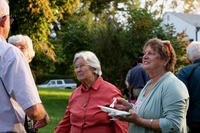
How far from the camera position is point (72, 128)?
507cm

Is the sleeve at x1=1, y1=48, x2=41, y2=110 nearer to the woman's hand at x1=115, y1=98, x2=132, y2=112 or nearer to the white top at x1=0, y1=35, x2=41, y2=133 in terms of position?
the white top at x1=0, y1=35, x2=41, y2=133

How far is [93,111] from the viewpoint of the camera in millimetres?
4883

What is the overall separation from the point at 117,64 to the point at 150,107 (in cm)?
1350

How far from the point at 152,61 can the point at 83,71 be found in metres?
1.09

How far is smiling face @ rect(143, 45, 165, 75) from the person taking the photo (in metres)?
4.25

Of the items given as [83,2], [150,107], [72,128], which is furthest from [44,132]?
[83,2]

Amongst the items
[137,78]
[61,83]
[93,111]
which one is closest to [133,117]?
[93,111]

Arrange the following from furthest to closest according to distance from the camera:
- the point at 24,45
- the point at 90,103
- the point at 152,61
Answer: the point at 24,45
the point at 90,103
the point at 152,61

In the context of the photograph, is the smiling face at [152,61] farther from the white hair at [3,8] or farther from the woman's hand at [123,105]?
the white hair at [3,8]

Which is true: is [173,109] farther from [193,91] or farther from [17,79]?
[193,91]

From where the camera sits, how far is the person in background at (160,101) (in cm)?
394

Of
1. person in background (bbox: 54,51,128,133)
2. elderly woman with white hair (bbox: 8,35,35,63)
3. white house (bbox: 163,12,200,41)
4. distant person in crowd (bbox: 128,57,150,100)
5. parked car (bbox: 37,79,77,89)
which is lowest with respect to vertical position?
parked car (bbox: 37,79,77,89)

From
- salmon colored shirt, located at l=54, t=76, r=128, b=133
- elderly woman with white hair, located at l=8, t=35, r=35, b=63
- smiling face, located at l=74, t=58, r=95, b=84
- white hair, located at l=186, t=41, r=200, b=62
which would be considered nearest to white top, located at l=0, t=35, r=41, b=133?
salmon colored shirt, located at l=54, t=76, r=128, b=133

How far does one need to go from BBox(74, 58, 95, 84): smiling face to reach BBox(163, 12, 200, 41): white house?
55846mm
